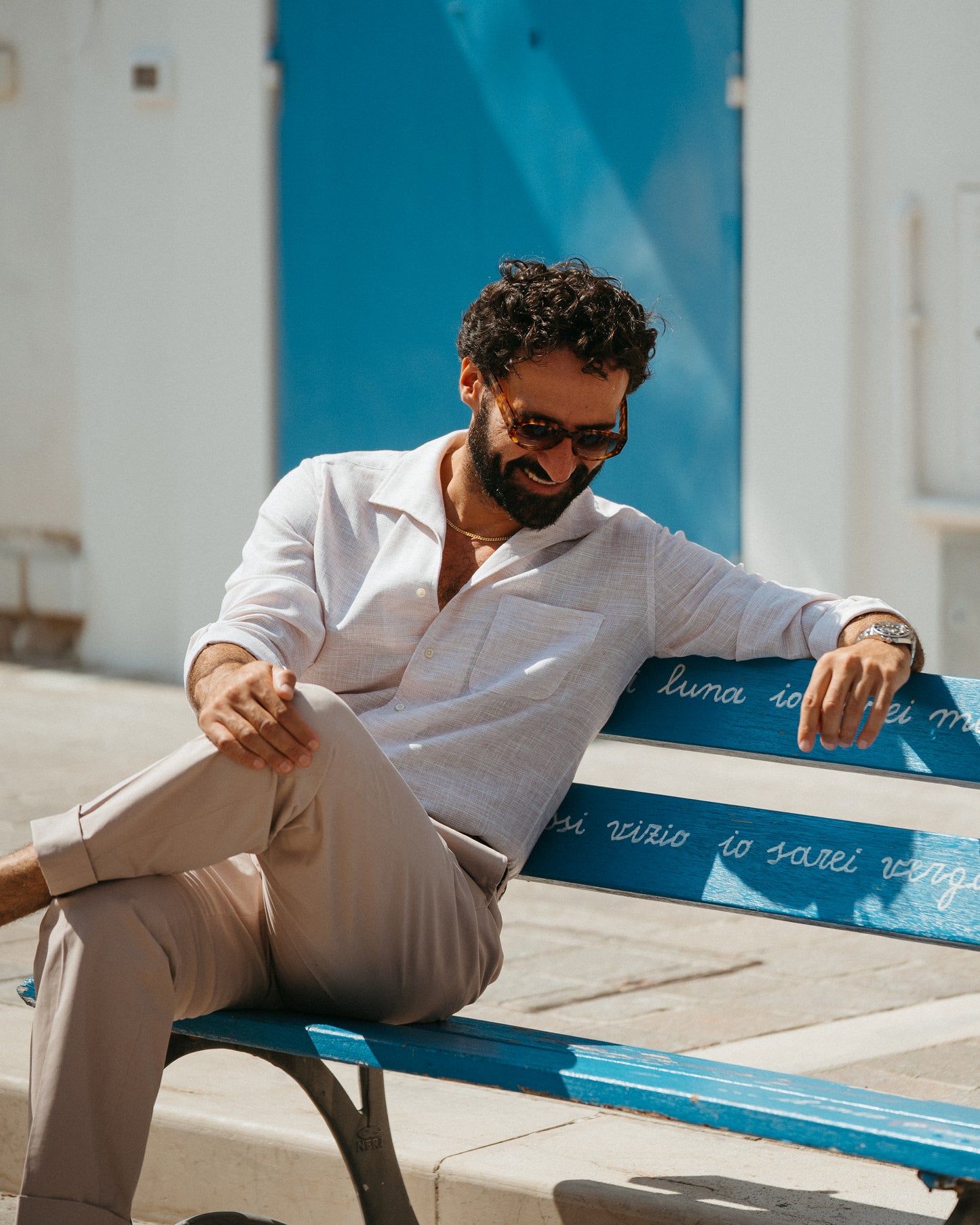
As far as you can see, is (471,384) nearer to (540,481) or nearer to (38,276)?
(540,481)

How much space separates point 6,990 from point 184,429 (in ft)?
14.3

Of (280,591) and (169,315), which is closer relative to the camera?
(280,591)

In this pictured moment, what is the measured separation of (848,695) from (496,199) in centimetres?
470

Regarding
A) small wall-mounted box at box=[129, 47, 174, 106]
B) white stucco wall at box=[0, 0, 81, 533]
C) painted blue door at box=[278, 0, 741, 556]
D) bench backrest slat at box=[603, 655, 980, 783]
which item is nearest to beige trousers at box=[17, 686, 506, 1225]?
bench backrest slat at box=[603, 655, 980, 783]

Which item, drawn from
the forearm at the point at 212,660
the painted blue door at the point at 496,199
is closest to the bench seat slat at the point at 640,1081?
the forearm at the point at 212,660

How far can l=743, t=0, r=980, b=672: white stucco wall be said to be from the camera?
6.17 metres

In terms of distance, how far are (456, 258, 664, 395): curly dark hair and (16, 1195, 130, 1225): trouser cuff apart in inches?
56.9

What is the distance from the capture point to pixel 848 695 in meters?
2.69

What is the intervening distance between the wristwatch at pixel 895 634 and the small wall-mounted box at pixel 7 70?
6.53 metres

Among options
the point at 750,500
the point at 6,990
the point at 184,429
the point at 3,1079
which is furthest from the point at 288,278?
the point at 3,1079

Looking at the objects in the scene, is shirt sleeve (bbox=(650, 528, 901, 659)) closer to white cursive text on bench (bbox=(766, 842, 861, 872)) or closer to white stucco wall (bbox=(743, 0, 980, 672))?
white cursive text on bench (bbox=(766, 842, 861, 872))

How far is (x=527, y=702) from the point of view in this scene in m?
2.98

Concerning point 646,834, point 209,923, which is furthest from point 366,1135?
point 646,834

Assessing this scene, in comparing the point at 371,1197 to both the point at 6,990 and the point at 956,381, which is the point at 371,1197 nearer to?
the point at 6,990
